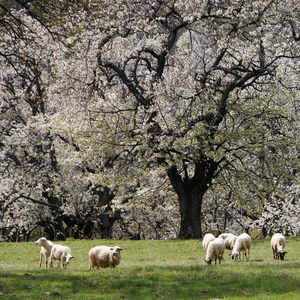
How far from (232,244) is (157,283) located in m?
6.32

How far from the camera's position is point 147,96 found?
70.7ft

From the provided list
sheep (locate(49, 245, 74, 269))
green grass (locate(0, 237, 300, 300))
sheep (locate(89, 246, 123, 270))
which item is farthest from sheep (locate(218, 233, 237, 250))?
sheep (locate(49, 245, 74, 269))

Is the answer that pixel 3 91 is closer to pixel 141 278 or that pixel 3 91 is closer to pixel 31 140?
pixel 31 140

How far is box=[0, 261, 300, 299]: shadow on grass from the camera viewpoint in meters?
9.94

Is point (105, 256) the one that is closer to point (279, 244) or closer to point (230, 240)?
point (230, 240)

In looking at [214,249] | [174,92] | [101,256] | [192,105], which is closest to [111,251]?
[101,256]

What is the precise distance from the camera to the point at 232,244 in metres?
16.7

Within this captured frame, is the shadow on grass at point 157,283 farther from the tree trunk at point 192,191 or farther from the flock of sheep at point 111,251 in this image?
the tree trunk at point 192,191

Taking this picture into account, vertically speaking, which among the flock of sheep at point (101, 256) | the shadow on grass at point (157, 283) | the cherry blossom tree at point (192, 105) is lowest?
the shadow on grass at point (157, 283)

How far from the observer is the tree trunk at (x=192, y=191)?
22.8 metres

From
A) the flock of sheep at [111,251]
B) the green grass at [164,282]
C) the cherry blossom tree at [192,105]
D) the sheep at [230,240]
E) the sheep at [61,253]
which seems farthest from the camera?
the cherry blossom tree at [192,105]

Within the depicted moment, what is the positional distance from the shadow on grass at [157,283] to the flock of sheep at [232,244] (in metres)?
0.74

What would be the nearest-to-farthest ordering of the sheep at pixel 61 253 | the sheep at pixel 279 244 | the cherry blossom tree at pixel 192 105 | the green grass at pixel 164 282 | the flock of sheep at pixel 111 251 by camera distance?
the green grass at pixel 164 282 → the flock of sheep at pixel 111 251 → the sheep at pixel 61 253 → the sheep at pixel 279 244 → the cherry blossom tree at pixel 192 105

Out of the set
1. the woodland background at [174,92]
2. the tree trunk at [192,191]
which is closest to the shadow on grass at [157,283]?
the woodland background at [174,92]
